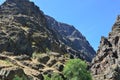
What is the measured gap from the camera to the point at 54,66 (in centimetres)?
18900

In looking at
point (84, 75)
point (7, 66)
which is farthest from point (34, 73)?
point (84, 75)

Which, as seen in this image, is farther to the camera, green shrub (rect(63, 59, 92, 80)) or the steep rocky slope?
green shrub (rect(63, 59, 92, 80))

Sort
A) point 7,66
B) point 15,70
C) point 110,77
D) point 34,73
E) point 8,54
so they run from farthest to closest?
point 8,54
point 110,77
point 34,73
point 7,66
point 15,70

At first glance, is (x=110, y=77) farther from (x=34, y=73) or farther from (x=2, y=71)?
(x=2, y=71)

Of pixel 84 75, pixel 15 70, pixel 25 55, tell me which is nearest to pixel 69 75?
pixel 84 75

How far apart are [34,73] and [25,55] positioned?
36360 mm

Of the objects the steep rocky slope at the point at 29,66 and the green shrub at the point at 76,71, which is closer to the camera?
the steep rocky slope at the point at 29,66

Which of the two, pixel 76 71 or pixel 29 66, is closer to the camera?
pixel 76 71

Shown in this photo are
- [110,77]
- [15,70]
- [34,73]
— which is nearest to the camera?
[15,70]

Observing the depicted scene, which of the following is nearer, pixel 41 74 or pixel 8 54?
pixel 41 74

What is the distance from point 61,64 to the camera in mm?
190500

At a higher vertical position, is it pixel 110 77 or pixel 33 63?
pixel 33 63

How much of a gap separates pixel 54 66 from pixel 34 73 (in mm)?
27408

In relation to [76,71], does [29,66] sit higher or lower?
higher
